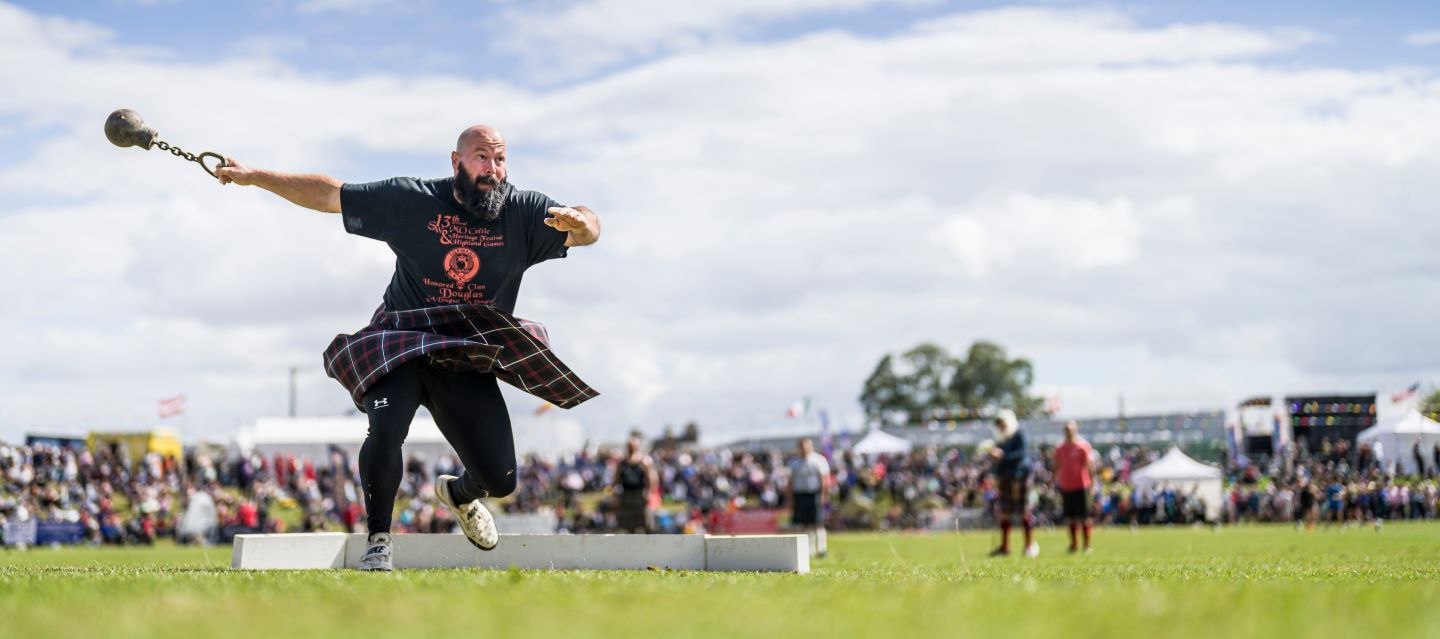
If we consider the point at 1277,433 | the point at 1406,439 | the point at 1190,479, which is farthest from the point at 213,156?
the point at 1277,433

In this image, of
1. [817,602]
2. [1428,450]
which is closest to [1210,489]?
[1428,450]

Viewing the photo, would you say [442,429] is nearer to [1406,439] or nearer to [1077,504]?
[1077,504]

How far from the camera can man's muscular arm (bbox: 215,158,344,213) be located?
19.1ft

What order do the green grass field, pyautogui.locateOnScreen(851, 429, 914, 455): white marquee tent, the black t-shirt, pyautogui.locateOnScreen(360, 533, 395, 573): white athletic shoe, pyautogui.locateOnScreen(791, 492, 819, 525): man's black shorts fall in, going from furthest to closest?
Answer: 1. pyautogui.locateOnScreen(851, 429, 914, 455): white marquee tent
2. pyautogui.locateOnScreen(791, 492, 819, 525): man's black shorts
3. the black t-shirt
4. pyautogui.locateOnScreen(360, 533, 395, 573): white athletic shoe
5. the green grass field

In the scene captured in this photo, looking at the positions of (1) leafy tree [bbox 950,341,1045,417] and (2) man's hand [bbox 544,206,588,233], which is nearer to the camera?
(2) man's hand [bbox 544,206,588,233]

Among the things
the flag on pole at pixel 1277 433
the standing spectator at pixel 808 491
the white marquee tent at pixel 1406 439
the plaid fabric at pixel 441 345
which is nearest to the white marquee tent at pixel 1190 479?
the white marquee tent at pixel 1406 439

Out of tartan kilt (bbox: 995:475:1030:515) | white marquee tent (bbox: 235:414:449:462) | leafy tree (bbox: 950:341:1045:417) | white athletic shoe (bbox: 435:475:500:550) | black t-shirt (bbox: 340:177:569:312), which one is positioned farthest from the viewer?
leafy tree (bbox: 950:341:1045:417)

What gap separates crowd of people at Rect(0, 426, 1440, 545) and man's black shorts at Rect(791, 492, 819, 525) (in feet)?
37.5

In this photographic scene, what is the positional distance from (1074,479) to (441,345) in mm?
10266

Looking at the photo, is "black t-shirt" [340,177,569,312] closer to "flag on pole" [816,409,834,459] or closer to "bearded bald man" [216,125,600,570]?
"bearded bald man" [216,125,600,570]

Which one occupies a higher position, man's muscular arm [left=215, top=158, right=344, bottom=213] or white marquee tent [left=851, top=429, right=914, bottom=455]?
man's muscular arm [left=215, top=158, right=344, bottom=213]

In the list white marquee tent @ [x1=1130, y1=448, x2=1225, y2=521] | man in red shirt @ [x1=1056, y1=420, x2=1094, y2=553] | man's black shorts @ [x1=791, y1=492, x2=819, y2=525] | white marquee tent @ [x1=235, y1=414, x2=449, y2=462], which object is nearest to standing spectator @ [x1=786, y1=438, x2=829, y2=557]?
man's black shorts @ [x1=791, y1=492, x2=819, y2=525]

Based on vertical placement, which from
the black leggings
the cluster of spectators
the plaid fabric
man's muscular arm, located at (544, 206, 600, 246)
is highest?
man's muscular arm, located at (544, 206, 600, 246)

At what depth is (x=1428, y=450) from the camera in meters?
37.7
